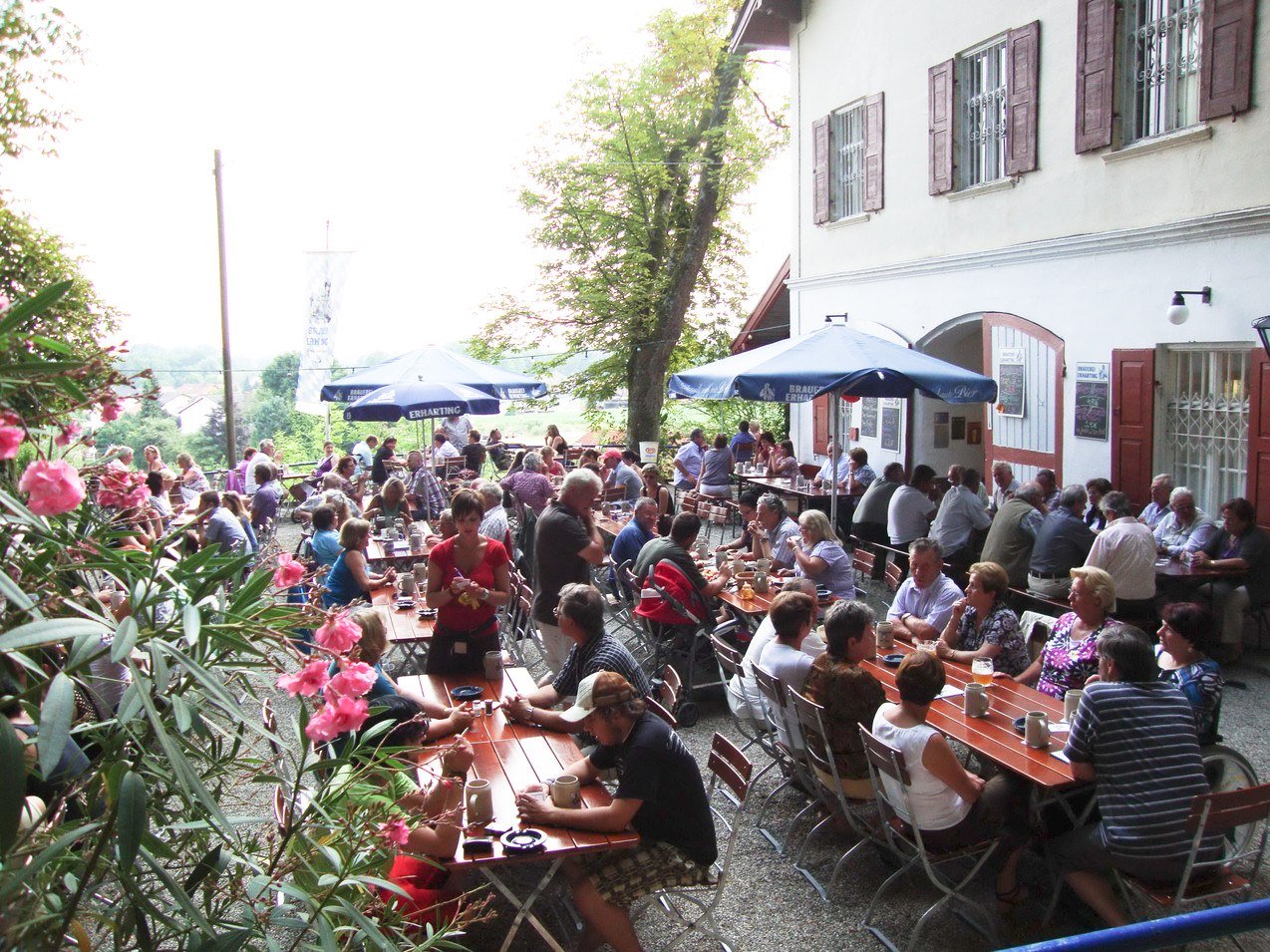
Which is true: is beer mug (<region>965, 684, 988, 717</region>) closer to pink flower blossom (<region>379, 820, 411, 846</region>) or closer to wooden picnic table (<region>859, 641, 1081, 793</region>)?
wooden picnic table (<region>859, 641, 1081, 793</region>)

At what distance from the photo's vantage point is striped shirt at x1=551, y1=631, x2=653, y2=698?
5.05 metres

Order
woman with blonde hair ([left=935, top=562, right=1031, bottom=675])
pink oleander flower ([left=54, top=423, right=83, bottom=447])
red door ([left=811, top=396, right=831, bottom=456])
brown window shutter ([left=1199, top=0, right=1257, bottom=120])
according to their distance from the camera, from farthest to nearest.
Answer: red door ([left=811, top=396, right=831, bottom=456]) → brown window shutter ([left=1199, top=0, right=1257, bottom=120]) → woman with blonde hair ([left=935, top=562, right=1031, bottom=675]) → pink oleander flower ([left=54, top=423, right=83, bottom=447])

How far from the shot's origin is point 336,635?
2324mm

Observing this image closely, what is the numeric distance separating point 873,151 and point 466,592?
1050cm

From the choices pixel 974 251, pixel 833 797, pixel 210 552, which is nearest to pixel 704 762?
pixel 833 797

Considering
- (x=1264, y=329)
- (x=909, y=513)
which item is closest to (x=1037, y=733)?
(x=1264, y=329)

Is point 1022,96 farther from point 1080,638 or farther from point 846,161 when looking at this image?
point 1080,638

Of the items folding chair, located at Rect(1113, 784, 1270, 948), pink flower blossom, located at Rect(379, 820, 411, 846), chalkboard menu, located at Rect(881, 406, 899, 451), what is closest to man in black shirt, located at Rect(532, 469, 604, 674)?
folding chair, located at Rect(1113, 784, 1270, 948)

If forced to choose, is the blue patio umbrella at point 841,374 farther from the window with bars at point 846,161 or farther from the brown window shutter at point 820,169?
the brown window shutter at point 820,169

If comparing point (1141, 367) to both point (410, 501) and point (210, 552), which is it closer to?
point (410, 501)

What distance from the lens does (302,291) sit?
19922 millimetres

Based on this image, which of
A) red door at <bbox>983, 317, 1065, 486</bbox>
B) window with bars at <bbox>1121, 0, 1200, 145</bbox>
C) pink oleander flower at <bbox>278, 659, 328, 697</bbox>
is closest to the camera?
pink oleander flower at <bbox>278, 659, 328, 697</bbox>

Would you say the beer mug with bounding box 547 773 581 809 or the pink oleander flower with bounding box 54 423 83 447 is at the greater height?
the pink oleander flower with bounding box 54 423 83 447

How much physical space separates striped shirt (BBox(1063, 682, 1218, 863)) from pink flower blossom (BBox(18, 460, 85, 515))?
11.7 ft
